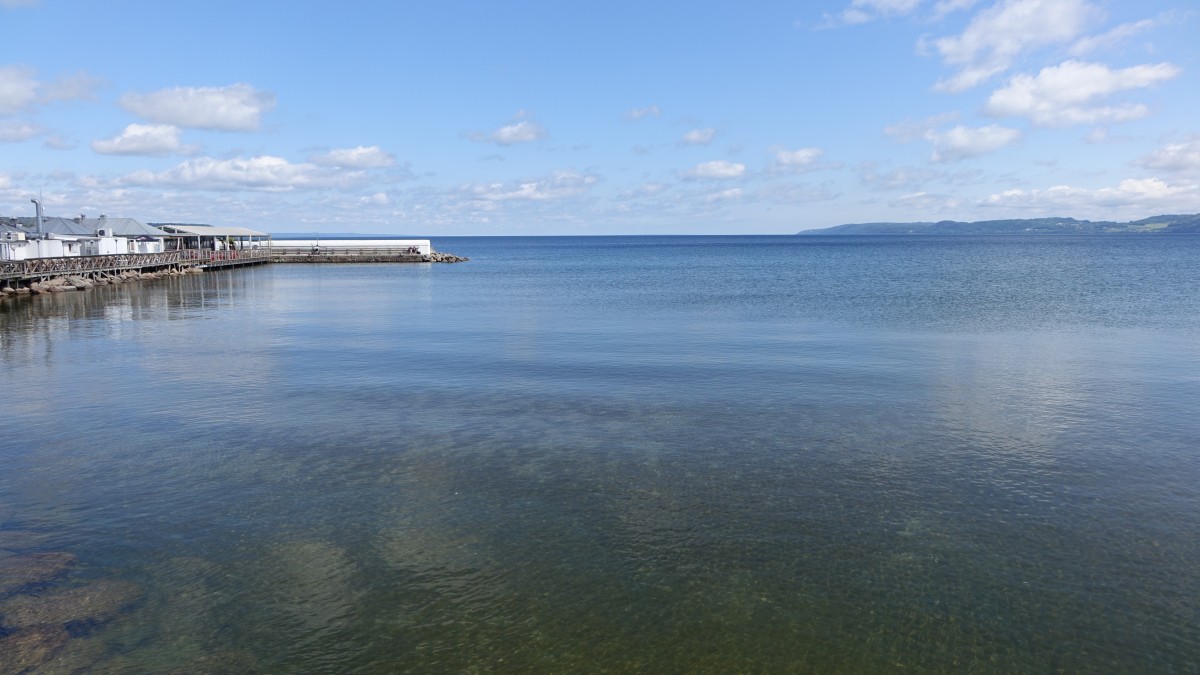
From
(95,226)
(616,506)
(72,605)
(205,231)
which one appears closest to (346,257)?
(205,231)

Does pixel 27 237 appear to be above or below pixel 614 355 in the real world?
above

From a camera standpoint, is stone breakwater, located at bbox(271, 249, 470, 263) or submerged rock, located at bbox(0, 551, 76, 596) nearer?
submerged rock, located at bbox(0, 551, 76, 596)

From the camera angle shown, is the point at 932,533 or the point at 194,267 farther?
the point at 194,267

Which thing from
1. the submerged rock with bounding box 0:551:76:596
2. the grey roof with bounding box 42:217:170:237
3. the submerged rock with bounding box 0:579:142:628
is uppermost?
the grey roof with bounding box 42:217:170:237

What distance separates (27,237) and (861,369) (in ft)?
234

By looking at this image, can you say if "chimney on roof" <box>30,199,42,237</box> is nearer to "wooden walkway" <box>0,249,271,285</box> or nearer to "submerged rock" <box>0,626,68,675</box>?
"wooden walkway" <box>0,249,271,285</box>

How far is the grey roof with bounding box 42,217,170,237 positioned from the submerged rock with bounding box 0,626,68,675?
75811 mm

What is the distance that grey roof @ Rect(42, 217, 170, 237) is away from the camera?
7269 centimetres

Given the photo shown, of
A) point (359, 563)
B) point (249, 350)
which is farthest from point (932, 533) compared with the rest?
point (249, 350)

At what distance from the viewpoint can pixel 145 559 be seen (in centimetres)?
1212

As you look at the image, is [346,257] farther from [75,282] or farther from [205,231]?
[75,282]

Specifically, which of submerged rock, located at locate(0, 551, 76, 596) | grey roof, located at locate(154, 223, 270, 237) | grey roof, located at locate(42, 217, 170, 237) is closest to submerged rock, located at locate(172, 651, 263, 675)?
submerged rock, located at locate(0, 551, 76, 596)

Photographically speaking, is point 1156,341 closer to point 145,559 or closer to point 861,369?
point 861,369

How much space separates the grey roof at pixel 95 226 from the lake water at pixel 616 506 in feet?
166
